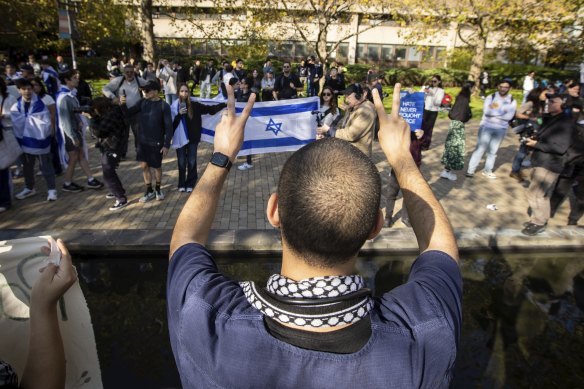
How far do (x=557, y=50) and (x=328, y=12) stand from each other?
45.0ft

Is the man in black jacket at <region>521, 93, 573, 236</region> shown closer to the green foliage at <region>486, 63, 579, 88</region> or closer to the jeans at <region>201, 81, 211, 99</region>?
the jeans at <region>201, 81, 211, 99</region>

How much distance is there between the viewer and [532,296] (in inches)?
190

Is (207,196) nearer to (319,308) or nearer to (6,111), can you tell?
(319,308)

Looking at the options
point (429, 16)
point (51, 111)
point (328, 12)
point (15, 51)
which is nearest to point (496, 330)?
point (51, 111)

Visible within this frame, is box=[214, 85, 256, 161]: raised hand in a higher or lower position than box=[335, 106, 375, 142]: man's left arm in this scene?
higher

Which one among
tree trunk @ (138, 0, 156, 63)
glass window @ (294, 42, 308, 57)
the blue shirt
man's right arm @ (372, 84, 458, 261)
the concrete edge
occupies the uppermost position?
glass window @ (294, 42, 308, 57)

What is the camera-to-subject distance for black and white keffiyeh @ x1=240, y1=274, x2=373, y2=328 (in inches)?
40.1

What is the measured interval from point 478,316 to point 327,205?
158 inches

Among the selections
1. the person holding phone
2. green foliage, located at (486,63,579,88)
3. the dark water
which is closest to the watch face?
the dark water

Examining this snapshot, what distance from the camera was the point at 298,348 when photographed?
1.01 m

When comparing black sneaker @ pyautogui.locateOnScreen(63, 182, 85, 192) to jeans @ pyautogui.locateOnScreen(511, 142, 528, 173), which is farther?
jeans @ pyautogui.locateOnScreen(511, 142, 528, 173)

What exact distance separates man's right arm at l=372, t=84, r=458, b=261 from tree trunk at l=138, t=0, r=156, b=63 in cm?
1630

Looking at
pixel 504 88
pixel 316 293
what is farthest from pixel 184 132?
pixel 316 293

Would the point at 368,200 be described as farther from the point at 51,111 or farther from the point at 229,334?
the point at 51,111
